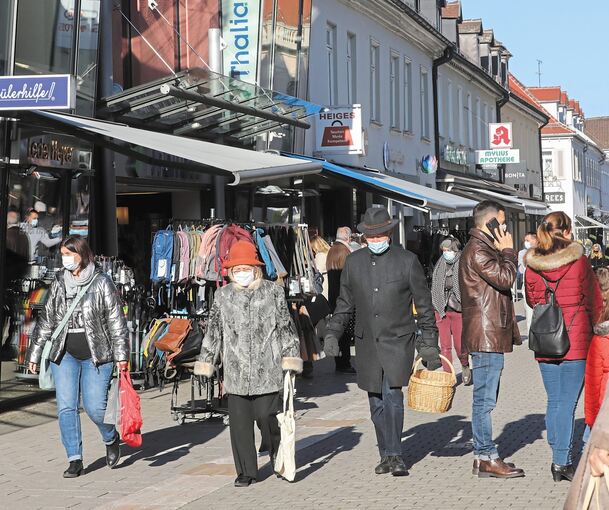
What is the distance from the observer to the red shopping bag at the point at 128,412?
9188 mm

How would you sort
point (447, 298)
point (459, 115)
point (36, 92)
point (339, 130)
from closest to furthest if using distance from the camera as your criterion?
point (36, 92), point (447, 298), point (339, 130), point (459, 115)

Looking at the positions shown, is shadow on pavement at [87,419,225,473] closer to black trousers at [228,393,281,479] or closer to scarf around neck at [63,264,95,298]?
black trousers at [228,393,281,479]

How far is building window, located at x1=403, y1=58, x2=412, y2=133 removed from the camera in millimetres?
32406

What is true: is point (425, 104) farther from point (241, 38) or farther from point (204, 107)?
point (204, 107)

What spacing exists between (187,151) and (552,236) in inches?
220

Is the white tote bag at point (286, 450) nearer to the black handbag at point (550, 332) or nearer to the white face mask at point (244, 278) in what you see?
the white face mask at point (244, 278)

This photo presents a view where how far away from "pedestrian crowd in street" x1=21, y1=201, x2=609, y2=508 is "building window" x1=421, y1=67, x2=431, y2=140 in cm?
2526

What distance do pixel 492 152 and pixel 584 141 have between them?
40504 millimetres

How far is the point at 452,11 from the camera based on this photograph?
43.0 meters

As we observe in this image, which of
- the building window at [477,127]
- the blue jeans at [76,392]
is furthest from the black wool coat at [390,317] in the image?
the building window at [477,127]

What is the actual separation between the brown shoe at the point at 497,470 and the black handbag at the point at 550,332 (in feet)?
2.71

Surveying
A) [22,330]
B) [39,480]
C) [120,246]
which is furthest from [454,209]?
[39,480]

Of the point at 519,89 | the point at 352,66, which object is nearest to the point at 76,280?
the point at 352,66

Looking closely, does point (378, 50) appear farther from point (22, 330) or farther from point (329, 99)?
point (22, 330)
